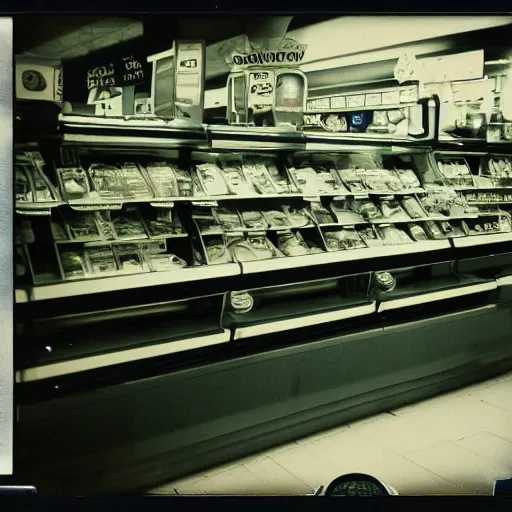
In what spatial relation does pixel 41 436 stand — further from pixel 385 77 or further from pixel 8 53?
pixel 385 77

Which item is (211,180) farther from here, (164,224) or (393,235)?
(393,235)

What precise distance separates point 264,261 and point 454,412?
132 cm

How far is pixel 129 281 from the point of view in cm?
267

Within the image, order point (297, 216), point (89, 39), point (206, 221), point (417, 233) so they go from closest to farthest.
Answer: point (89, 39), point (206, 221), point (297, 216), point (417, 233)

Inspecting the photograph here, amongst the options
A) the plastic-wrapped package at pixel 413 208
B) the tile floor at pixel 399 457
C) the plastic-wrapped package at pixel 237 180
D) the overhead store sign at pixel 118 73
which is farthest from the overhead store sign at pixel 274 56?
the tile floor at pixel 399 457

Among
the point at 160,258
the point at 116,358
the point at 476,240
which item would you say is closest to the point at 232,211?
the point at 160,258

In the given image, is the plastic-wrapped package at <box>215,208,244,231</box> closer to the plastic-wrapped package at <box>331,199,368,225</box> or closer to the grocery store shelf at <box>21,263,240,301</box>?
the grocery store shelf at <box>21,263,240,301</box>

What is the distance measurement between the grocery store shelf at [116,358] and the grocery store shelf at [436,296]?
98 cm

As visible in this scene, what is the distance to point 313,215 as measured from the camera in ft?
10.3

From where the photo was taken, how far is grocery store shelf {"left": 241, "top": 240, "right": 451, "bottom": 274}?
292cm

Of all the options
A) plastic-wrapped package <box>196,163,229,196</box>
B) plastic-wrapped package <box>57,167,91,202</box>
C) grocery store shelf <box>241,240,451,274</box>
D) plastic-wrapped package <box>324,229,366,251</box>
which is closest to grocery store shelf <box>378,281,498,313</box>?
grocery store shelf <box>241,240,451,274</box>

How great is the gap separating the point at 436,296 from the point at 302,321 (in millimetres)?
884

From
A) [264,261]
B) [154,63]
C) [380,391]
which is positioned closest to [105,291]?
[264,261]

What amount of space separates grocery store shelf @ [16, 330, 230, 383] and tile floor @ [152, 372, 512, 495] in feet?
2.01
